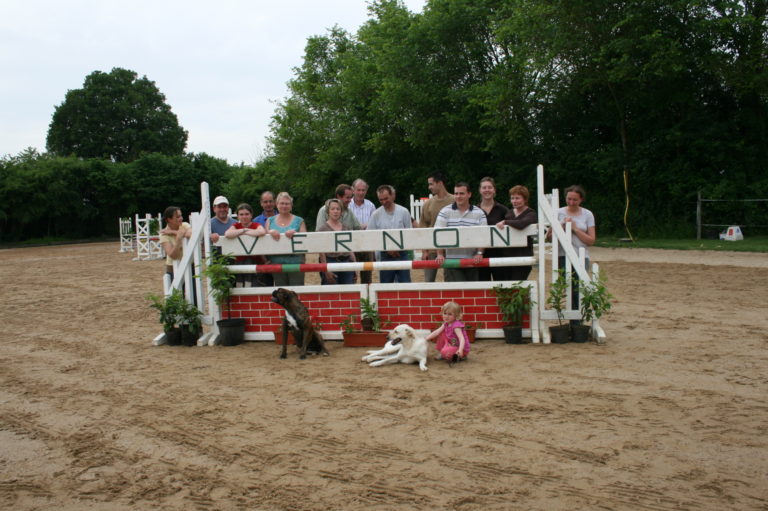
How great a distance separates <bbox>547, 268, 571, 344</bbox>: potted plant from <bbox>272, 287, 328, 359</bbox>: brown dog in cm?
244

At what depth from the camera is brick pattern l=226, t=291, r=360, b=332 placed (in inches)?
274

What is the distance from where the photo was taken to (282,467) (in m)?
3.44

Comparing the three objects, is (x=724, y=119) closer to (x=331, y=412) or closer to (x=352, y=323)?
(x=352, y=323)

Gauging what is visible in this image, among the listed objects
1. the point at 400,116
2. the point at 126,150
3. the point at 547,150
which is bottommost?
the point at 547,150

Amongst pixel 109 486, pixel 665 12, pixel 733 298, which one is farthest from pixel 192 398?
pixel 665 12

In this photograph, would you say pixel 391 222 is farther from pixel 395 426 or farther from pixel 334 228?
pixel 395 426

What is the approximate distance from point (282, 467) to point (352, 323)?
3460mm

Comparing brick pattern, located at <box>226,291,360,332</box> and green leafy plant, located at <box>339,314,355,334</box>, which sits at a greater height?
brick pattern, located at <box>226,291,360,332</box>

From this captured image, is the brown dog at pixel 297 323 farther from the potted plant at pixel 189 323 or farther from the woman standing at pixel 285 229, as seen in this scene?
the potted plant at pixel 189 323

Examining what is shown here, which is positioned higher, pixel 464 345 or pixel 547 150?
pixel 547 150

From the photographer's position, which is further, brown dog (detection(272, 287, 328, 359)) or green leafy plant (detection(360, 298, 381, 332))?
green leafy plant (detection(360, 298, 381, 332))

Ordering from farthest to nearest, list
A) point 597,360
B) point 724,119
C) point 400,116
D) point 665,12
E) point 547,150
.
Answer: point 400,116 < point 547,150 < point 724,119 < point 665,12 < point 597,360

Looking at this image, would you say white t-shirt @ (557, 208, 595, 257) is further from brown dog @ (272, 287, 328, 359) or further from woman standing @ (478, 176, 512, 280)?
brown dog @ (272, 287, 328, 359)

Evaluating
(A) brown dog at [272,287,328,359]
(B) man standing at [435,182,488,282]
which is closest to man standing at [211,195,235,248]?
(A) brown dog at [272,287,328,359]
